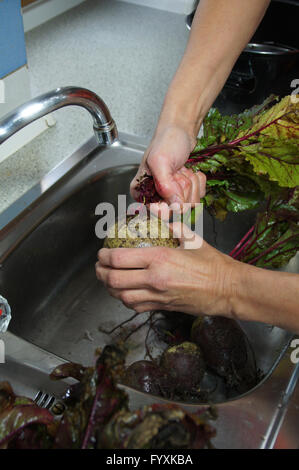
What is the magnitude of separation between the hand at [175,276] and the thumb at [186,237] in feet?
0.06

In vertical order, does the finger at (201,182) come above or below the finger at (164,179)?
below

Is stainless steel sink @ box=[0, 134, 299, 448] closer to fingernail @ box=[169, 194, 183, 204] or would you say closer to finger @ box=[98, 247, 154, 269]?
finger @ box=[98, 247, 154, 269]

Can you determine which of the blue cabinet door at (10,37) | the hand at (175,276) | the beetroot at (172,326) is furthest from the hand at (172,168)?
the blue cabinet door at (10,37)

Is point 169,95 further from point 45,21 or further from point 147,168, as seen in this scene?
point 45,21

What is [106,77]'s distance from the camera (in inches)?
59.4

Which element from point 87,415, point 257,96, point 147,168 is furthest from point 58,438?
point 257,96

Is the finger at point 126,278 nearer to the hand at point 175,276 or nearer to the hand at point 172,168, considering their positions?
the hand at point 175,276

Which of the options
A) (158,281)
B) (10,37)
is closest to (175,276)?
(158,281)

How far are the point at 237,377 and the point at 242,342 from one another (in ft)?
0.23

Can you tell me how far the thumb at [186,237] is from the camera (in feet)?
2.35

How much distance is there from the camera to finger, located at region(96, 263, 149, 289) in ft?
2.19

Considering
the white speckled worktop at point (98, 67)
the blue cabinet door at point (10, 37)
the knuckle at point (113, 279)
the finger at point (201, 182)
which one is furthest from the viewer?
the white speckled worktop at point (98, 67)

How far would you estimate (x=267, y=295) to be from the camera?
2.09 feet

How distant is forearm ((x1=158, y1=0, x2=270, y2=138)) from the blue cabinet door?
473 millimetres
